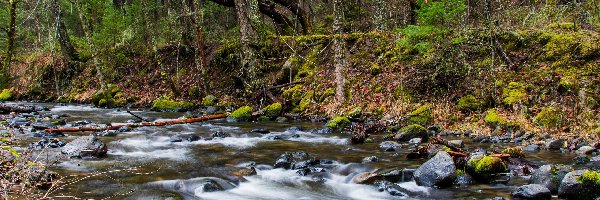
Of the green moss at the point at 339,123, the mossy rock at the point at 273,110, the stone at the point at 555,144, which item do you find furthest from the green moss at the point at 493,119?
the mossy rock at the point at 273,110

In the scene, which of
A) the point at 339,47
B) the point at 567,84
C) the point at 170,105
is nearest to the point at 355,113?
the point at 339,47

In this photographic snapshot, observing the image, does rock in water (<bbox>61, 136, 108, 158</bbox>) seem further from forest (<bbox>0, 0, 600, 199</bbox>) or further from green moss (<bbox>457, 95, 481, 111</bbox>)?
green moss (<bbox>457, 95, 481, 111</bbox>)

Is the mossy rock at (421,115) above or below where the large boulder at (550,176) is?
above

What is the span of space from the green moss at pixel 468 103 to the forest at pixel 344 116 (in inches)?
1.9

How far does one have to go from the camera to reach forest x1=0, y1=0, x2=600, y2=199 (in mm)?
6664

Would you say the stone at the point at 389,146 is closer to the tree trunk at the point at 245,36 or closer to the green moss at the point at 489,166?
the green moss at the point at 489,166

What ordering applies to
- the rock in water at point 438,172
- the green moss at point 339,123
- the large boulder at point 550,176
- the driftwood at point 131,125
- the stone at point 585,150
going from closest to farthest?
1. the large boulder at point 550,176
2. the rock in water at point 438,172
3. the stone at point 585,150
4. the driftwood at point 131,125
5. the green moss at point 339,123

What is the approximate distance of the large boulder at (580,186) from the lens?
5387 mm

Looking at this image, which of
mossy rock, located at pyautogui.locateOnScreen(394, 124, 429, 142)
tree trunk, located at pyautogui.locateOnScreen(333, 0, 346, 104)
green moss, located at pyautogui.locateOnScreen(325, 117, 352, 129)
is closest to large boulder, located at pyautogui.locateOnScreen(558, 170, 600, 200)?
mossy rock, located at pyautogui.locateOnScreen(394, 124, 429, 142)

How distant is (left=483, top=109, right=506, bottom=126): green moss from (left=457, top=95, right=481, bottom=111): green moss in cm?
62

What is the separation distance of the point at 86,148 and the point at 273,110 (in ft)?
22.0

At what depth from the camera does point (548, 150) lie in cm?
851

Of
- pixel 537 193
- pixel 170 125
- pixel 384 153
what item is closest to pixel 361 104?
pixel 384 153

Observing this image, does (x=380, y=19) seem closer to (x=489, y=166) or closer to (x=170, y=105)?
(x=170, y=105)
